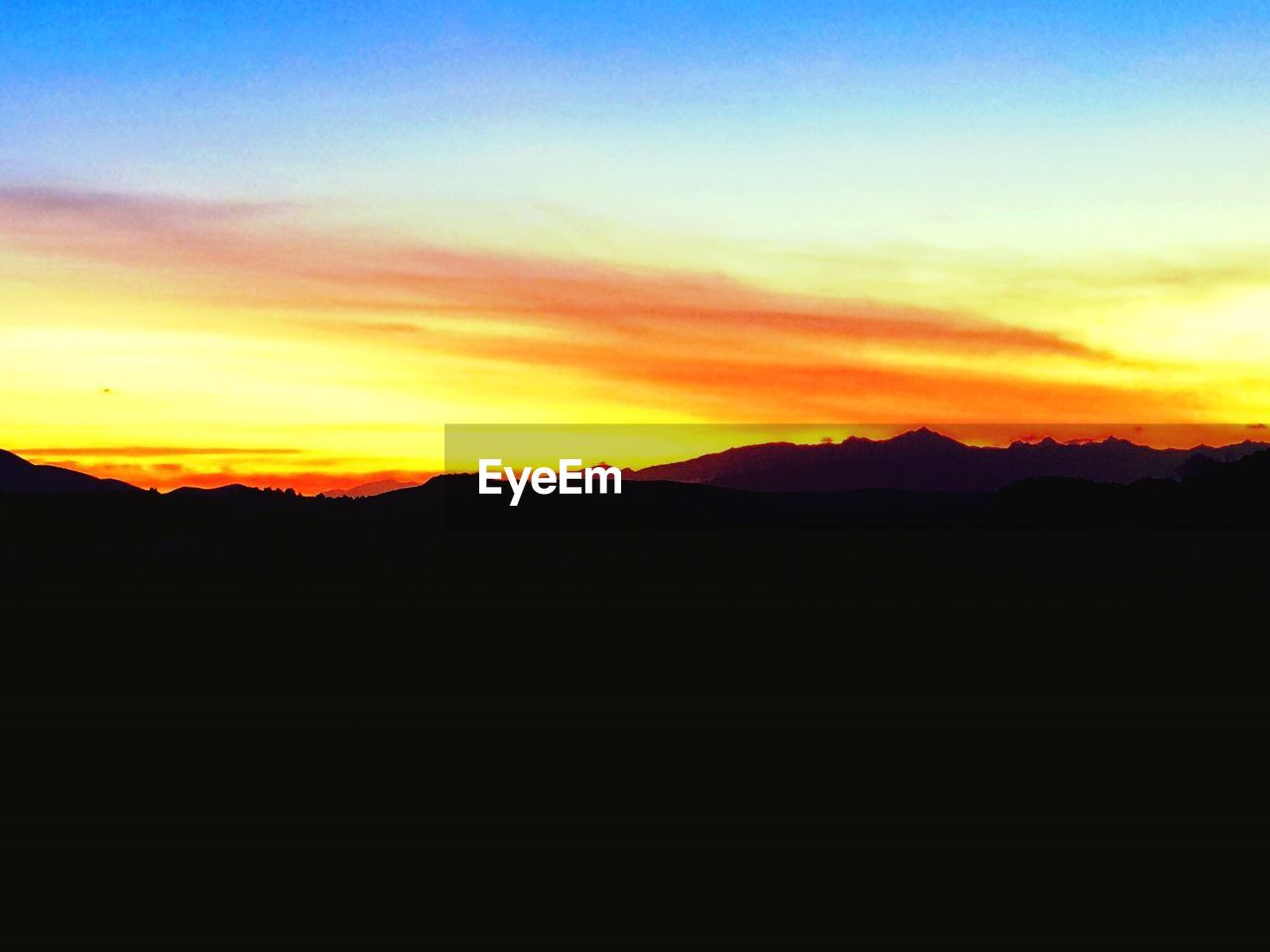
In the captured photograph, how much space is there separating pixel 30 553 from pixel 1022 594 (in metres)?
85.4

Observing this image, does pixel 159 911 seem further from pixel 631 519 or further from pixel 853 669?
pixel 631 519

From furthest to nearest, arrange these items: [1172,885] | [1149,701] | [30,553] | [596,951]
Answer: [30,553], [1149,701], [1172,885], [596,951]

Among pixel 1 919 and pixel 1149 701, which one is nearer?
pixel 1 919

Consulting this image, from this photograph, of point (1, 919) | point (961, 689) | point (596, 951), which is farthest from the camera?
point (961, 689)

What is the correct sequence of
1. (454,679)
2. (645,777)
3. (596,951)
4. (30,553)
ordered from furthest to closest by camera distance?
(30,553)
(454,679)
(645,777)
(596,951)

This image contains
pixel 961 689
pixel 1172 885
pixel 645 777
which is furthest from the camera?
pixel 961 689

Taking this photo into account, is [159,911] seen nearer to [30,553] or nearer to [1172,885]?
[1172,885]

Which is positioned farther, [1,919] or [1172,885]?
[1172,885]

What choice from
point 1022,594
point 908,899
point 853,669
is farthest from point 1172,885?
point 1022,594

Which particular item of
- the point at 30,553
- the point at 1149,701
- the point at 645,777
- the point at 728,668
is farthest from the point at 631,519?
the point at 645,777

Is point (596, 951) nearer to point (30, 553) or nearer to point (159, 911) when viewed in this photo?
point (159, 911)

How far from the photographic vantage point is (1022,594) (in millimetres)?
76062

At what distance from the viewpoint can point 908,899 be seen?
53.3ft

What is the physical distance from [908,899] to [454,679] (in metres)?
27.7
